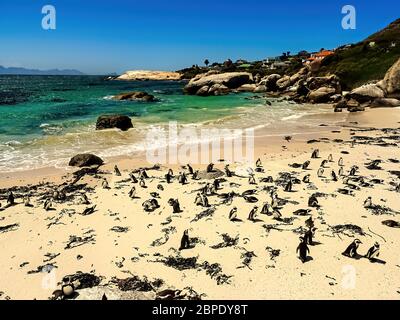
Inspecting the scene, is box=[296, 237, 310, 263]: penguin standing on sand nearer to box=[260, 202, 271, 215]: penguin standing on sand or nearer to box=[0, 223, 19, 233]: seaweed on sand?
box=[260, 202, 271, 215]: penguin standing on sand

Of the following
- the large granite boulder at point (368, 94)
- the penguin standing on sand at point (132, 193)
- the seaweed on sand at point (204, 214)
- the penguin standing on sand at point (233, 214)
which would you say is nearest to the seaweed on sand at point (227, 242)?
the penguin standing on sand at point (233, 214)

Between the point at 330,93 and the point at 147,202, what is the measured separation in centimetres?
4536

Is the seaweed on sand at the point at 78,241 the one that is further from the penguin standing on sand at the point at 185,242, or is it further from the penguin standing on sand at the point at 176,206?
the penguin standing on sand at the point at 176,206

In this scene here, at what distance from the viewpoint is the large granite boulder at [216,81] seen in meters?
79.2

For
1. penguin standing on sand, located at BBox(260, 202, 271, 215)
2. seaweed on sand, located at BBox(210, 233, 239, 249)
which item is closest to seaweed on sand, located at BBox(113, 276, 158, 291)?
seaweed on sand, located at BBox(210, 233, 239, 249)

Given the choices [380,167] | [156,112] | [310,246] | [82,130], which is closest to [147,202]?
[310,246]

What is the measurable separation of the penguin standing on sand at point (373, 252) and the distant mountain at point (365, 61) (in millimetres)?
54805

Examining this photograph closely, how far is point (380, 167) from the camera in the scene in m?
18.0

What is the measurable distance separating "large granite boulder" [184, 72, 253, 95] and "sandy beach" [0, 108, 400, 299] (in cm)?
6179

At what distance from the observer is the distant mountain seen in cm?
5947

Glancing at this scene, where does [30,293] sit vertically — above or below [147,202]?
below

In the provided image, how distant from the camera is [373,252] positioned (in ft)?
31.8

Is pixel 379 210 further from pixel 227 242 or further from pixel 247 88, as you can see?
pixel 247 88
